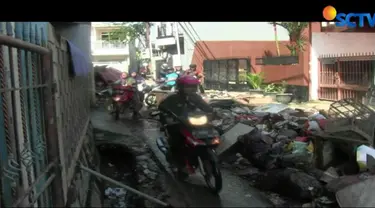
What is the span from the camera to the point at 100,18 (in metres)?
2.17

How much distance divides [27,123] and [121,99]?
737 centimetres

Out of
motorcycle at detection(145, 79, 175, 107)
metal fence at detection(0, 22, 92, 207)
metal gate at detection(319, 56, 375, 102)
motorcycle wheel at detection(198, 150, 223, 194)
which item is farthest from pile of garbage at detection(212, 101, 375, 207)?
motorcycle at detection(145, 79, 175, 107)

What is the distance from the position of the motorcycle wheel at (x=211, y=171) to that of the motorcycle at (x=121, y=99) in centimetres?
A: 537

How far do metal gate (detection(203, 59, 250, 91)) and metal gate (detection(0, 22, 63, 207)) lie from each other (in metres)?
13.1

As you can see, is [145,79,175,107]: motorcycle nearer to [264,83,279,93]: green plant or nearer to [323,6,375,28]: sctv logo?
[264,83,279,93]: green plant

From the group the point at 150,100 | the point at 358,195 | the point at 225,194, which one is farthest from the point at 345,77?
the point at 358,195

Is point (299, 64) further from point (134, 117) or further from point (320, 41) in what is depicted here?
point (134, 117)

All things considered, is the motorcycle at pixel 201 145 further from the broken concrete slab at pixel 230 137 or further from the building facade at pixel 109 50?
the building facade at pixel 109 50

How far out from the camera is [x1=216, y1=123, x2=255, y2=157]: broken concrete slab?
5.92 m

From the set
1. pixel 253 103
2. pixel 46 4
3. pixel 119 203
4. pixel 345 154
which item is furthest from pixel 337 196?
pixel 253 103

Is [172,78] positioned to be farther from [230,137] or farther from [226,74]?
[230,137]

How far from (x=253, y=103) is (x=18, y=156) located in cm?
1003

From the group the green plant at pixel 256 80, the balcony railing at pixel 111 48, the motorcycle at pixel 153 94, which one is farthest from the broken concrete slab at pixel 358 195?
the balcony railing at pixel 111 48

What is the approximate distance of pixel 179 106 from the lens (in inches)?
195
